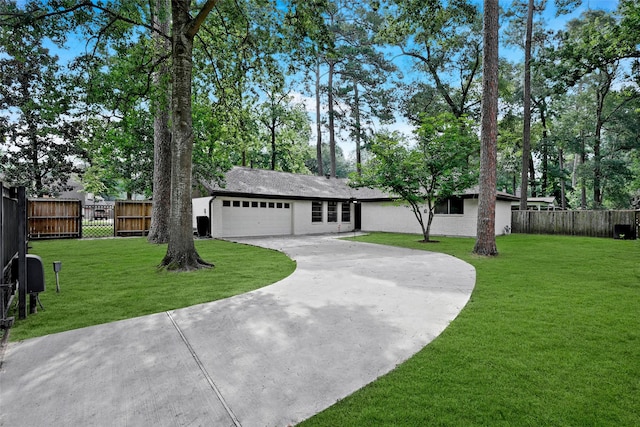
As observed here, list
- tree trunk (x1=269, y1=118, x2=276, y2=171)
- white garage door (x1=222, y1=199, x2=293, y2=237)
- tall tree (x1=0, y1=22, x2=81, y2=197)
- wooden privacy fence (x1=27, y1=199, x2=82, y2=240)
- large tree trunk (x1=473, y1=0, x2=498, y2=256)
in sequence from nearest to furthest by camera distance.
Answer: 1. large tree trunk (x1=473, y1=0, x2=498, y2=256)
2. wooden privacy fence (x1=27, y1=199, x2=82, y2=240)
3. white garage door (x1=222, y1=199, x2=293, y2=237)
4. tall tree (x1=0, y1=22, x2=81, y2=197)
5. tree trunk (x1=269, y1=118, x2=276, y2=171)

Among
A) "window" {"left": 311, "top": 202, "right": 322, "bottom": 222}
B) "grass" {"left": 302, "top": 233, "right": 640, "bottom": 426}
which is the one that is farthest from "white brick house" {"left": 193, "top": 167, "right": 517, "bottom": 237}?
"grass" {"left": 302, "top": 233, "right": 640, "bottom": 426}

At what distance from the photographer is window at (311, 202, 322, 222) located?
58.6ft

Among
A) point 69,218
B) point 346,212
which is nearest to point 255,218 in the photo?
point 346,212

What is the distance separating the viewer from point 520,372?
8.21ft

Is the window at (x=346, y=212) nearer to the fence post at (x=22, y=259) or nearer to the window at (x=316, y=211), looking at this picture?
the window at (x=316, y=211)

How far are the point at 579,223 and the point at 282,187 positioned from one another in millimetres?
15521

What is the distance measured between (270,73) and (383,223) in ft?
39.9

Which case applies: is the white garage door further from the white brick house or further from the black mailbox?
the black mailbox

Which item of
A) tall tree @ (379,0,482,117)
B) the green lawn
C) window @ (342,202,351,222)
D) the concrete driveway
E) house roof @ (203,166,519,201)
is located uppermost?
tall tree @ (379,0,482,117)

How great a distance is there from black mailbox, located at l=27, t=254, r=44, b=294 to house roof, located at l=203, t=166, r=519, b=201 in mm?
10278

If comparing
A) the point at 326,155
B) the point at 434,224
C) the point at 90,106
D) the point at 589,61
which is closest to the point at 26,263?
the point at 90,106

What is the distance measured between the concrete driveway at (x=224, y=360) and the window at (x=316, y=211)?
1306cm

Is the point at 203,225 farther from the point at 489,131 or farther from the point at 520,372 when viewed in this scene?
the point at 520,372

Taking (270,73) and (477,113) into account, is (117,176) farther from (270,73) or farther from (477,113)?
(477,113)
